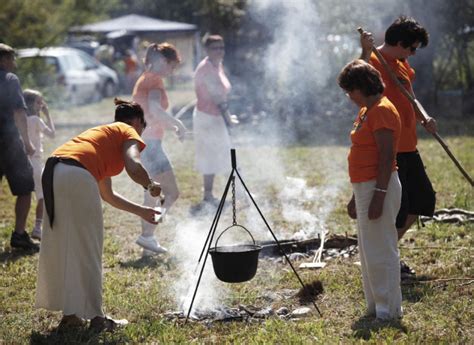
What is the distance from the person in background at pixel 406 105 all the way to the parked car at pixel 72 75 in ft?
50.7

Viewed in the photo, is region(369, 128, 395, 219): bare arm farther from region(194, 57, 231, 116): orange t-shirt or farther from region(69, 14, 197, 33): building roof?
region(69, 14, 197, 33): building roof

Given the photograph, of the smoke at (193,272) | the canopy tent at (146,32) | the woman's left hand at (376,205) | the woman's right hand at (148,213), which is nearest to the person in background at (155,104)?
the smoke at (193,272)

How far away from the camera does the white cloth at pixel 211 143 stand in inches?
332

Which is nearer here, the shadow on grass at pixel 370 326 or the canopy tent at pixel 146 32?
the shadow on grass at pixel 370 326

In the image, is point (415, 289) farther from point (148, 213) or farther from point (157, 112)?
point (157, 112)

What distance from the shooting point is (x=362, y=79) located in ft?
14.0

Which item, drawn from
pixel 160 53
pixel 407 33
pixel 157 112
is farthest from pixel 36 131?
pixel 407 33

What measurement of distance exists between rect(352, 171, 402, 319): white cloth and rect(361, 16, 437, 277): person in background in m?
0.63

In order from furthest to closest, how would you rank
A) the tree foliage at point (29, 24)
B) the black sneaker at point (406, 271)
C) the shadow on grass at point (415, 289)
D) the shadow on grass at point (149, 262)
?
the tree foliage at point (29, 24) < the shadow on grass at point (149, 262) < the black sneaker at point (406, 271) < the shadow on grass at point (415, 289)

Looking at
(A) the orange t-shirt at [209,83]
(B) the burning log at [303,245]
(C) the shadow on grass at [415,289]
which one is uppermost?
(A) the orange t-shirt at [209,83]

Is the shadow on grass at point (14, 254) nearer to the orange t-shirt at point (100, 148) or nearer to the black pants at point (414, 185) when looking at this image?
the orange t-shirt at point (100, 148)

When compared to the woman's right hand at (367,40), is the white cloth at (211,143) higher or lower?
lower

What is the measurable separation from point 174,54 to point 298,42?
9458 millimetres

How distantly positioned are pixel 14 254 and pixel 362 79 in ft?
13.2
